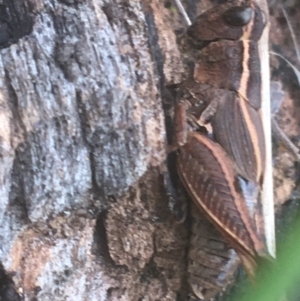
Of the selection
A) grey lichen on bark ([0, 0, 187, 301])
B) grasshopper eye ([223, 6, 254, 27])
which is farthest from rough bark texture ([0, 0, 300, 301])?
grasshopper eye ([223, 6, 254, 27])

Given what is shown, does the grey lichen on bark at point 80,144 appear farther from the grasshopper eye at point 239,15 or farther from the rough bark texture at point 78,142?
the grasshopper eye at point 239,15

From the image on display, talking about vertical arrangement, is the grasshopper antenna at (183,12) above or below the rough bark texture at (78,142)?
above

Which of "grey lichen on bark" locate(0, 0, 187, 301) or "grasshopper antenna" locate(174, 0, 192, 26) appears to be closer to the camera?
"grey lichen on bark" locate(0, 0, 187, 301)

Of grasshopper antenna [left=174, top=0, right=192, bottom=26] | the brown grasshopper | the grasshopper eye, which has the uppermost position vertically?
grasshopper antenna [left=174, top=0, right=192, bottom=26]

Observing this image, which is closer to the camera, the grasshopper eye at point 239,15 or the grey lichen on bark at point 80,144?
the grey lichen on bark at point 80,144

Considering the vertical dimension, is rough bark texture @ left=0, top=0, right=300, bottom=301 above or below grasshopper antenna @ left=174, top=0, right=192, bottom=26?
below

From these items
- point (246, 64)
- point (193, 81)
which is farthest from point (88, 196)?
point (246, 64)

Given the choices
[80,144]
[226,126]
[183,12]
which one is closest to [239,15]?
[183,12]

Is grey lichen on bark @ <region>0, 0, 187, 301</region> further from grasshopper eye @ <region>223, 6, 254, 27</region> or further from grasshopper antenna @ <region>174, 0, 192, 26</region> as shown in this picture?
grasshopper eye @ <region>223, 6, 254, 27</region>

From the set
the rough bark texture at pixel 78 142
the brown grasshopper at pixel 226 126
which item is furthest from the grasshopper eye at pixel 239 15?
the rough bark texture at pixel 78 142
